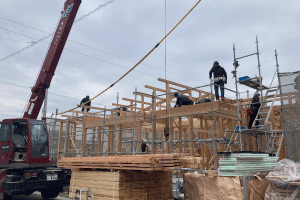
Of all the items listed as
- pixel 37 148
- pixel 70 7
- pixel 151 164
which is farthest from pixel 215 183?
pixel 70 7

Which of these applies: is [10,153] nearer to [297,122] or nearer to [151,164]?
[151,164]

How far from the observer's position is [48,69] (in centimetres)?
1227

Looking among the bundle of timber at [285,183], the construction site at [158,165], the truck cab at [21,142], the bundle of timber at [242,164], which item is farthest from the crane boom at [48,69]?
the bundle of timber at [285,183]

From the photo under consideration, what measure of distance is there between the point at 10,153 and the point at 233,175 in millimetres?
8076

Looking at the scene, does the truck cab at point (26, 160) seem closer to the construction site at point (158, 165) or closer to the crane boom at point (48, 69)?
the construction site at point (158, 165)

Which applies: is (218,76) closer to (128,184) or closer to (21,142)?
(128,184)

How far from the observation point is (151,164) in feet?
25.5

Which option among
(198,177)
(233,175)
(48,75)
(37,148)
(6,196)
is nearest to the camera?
(233,175)

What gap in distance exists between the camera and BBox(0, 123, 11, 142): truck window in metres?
10.0

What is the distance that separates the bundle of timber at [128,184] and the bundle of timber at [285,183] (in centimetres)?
374

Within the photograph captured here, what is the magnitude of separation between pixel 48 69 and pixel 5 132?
358cm

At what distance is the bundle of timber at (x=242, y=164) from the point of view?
24.3 ft

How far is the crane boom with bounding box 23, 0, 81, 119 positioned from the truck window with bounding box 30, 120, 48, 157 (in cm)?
199

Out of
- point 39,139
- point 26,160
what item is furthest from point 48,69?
point 26,160
